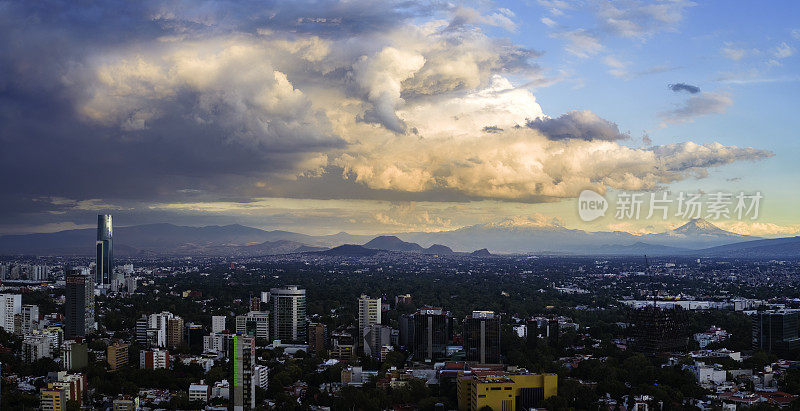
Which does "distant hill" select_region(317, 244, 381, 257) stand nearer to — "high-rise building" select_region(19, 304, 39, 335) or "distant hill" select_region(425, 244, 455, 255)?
"distant hill" select_region(425, 244, 455, 255)

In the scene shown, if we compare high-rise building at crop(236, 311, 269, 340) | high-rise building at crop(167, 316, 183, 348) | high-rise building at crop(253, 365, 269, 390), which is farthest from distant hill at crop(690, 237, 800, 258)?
high-rise building at crop(253, 365, 269, 390)

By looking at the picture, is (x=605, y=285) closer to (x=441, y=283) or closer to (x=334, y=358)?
(x=441, y=283)

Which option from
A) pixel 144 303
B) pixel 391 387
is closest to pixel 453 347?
pixel 391 387

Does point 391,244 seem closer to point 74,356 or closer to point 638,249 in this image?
point 638,249

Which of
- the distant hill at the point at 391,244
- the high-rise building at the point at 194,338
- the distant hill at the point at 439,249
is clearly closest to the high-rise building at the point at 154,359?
the high-rise building at the point at 194,338

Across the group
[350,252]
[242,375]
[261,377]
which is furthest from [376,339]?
[350,252]

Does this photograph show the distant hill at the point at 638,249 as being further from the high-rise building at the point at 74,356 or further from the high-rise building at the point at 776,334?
the high-rise building at the point at 74,356
